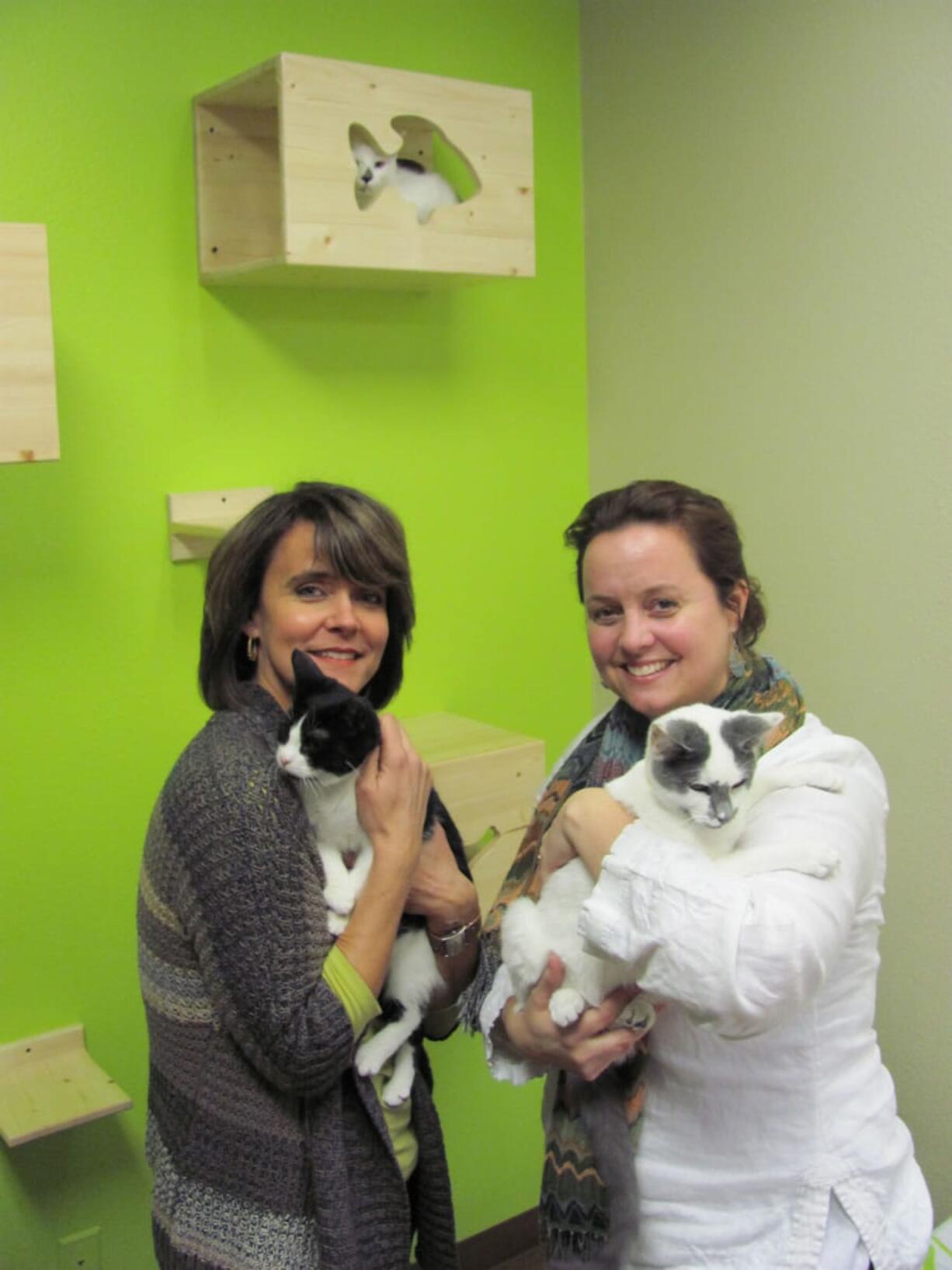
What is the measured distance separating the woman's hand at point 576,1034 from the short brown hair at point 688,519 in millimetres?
458

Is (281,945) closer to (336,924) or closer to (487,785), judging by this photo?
(336,924)

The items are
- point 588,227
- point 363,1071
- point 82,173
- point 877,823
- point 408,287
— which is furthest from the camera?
point 588,227

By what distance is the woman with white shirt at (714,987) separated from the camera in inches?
43.3

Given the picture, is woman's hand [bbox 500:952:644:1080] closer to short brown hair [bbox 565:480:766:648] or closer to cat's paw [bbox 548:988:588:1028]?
cat's paw [bbox 548:988:588:1028]

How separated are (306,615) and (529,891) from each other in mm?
422

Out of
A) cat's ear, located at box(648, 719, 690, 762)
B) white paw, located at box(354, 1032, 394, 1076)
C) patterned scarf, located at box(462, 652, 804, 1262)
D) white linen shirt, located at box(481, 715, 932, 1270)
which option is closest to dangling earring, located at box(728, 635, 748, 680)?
patterned scarf, located at box(462, 652, 804, 1262)

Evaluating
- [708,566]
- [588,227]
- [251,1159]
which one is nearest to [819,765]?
[708,566]

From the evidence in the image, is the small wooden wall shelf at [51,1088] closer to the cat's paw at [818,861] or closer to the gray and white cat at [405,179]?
the cat's paw at [818,861]

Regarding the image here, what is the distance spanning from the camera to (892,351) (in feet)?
7.07

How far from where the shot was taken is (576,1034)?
52.7 inches

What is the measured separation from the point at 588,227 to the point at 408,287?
0.52 meters

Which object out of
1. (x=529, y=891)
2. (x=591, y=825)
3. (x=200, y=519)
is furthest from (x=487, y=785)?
(x=591, y=825)

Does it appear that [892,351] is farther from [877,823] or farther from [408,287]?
[877,823]

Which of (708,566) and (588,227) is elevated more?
(588,227)
